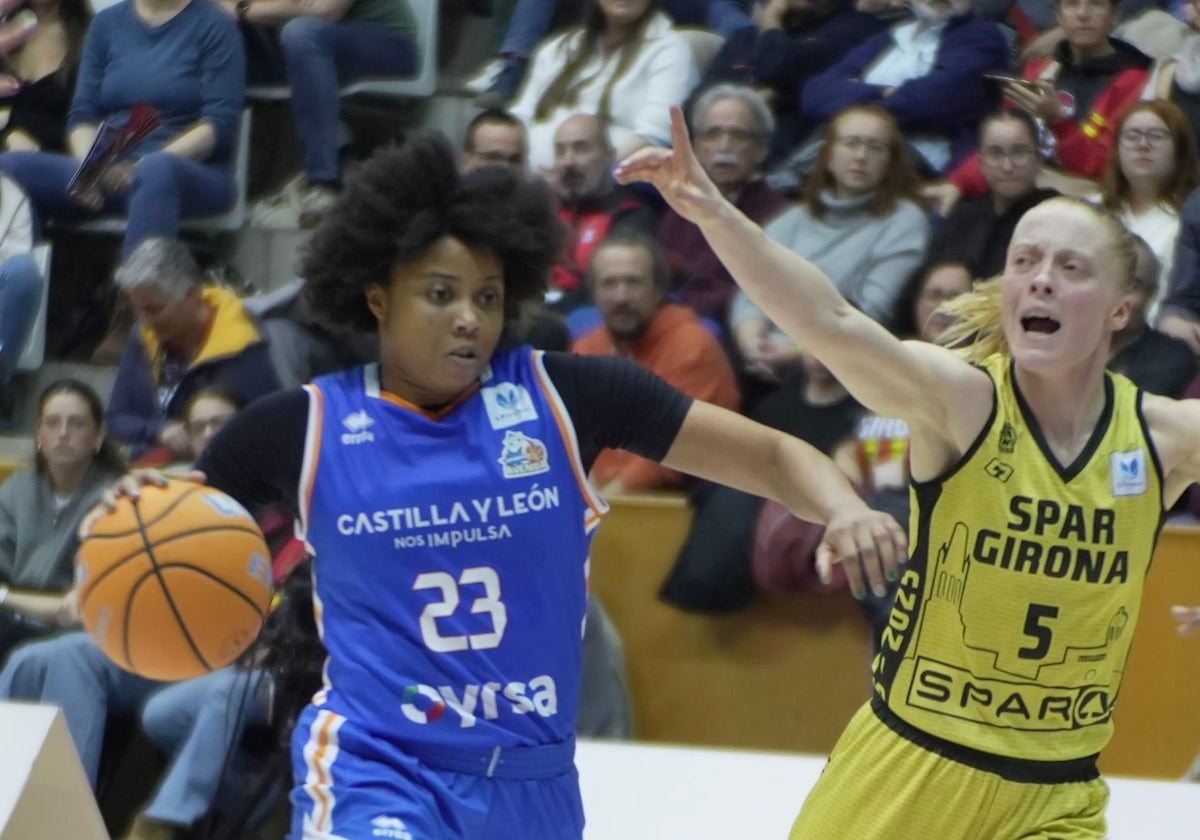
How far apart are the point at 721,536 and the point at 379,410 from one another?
2355mm

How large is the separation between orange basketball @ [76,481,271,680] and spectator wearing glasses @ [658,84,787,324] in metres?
3.09

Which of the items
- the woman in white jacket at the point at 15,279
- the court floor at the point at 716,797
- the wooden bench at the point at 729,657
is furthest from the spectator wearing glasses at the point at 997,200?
the woman in white jacket at the point at 15,279

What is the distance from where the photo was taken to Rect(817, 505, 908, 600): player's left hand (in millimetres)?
2998

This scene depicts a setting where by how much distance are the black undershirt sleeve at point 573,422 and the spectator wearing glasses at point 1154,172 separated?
297 centimetres

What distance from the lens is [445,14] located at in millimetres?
8297

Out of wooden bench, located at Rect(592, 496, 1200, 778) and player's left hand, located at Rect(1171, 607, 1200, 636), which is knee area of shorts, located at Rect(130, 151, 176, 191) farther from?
player's left hand, located at Rect(1171, 607, 1200, 636)

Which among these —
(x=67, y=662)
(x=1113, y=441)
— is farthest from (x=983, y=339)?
(x=67, y=662)

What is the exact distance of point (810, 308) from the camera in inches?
122

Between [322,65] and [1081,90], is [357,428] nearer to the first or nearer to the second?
[1081,90]

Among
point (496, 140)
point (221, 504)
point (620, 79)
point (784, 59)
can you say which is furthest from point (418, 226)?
point (784, 59)

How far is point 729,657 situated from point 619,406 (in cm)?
249

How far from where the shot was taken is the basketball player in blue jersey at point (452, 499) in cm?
323

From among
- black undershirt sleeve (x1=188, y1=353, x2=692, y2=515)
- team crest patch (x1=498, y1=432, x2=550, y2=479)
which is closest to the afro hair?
black undershirt sleeve (x1=188, y1=353, x2=692, y2=515)

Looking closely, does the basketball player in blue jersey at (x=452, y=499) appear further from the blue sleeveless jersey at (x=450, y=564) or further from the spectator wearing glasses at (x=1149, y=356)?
the spectator wearing glasses at (x=1149, y=356)
